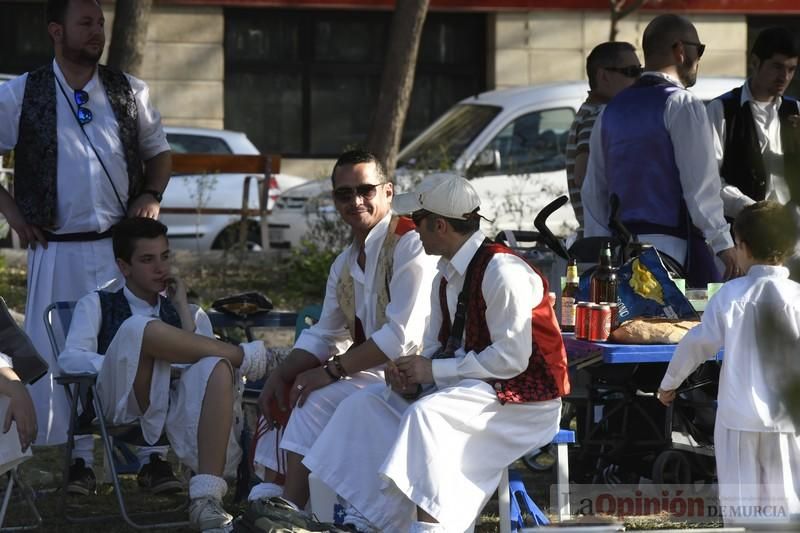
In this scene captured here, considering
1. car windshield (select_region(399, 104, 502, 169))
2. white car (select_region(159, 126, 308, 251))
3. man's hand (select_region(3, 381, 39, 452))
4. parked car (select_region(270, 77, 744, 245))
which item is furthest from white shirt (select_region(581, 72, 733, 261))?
white car (select_region(159, 126, 308, 251))

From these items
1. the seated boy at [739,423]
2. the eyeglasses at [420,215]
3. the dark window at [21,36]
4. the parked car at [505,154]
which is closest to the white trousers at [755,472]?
the seated boy at [739,423]

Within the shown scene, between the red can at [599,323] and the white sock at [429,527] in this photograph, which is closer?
the white sock at [429,527]

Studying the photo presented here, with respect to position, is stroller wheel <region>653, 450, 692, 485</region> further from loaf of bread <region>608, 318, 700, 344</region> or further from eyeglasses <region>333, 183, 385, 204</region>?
eyeglasses <region>333, 183, 385, 204</region>

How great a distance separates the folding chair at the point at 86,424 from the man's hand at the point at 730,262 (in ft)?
7.73

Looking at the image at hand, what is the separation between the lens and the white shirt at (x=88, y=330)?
200 inches

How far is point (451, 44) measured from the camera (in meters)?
19.5

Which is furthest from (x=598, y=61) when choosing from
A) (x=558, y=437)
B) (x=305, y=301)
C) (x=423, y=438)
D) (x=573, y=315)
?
(x=305, y=301)

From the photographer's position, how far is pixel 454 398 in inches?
162

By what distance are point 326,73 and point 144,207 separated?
45.5 feet

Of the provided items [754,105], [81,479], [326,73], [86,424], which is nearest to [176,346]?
[86,424]

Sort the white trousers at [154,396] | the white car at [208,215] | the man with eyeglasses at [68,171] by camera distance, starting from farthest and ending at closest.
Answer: the white car at [208,215] < the man with eyeglasses at [68,171] < the white trousers at [154,396]

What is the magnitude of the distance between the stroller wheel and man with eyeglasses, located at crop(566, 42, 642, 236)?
138 cm

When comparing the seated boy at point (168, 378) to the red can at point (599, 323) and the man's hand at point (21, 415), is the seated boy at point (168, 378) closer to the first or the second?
the man's hand at point (21, 415)

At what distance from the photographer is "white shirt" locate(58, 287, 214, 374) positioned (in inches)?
200
